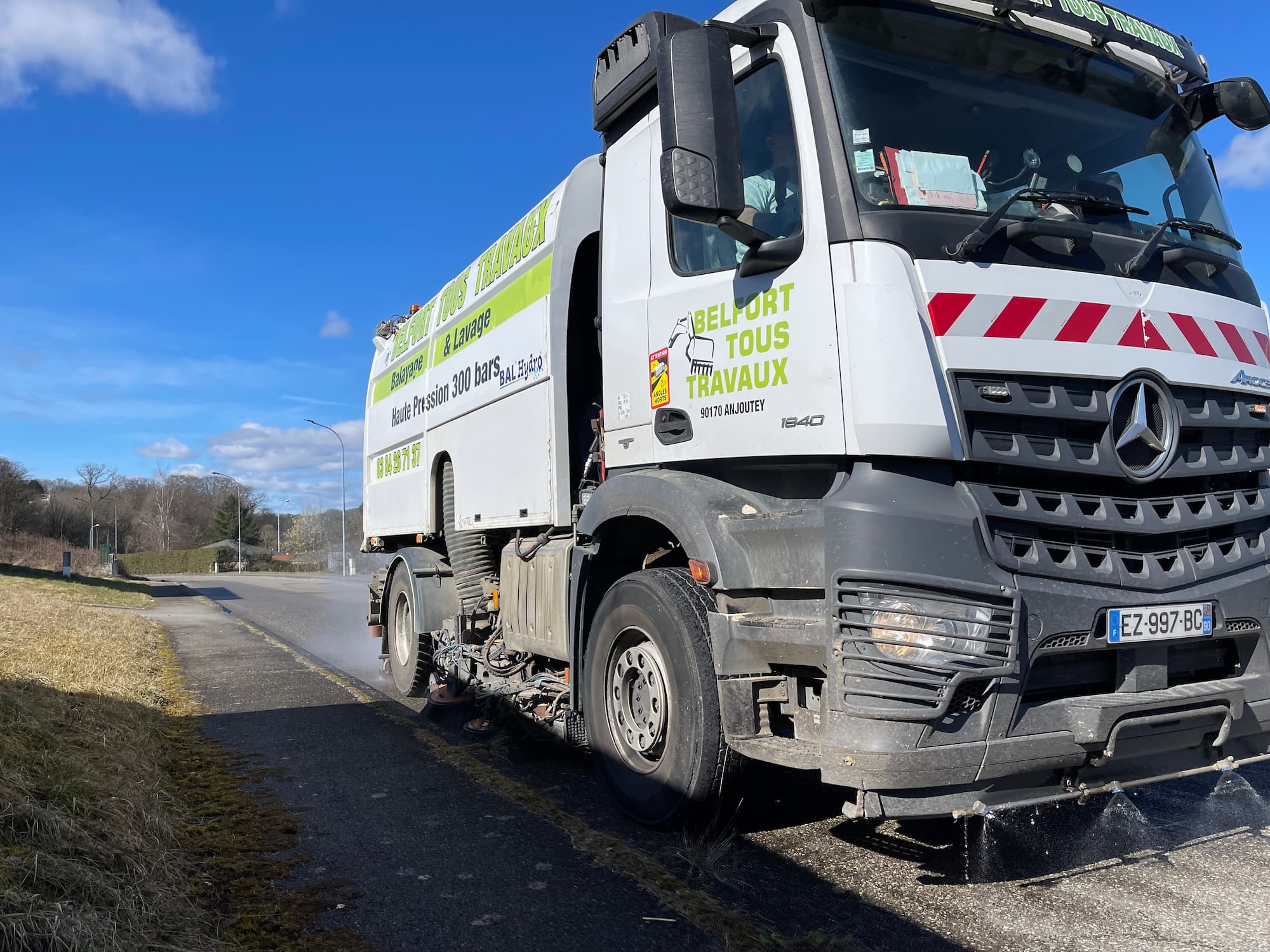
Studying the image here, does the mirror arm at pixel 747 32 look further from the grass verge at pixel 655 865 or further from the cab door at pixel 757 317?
the grass verge at pixel 655 865

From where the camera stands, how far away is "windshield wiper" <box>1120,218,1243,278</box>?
338 centimetres

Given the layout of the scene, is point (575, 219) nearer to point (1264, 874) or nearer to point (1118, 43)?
point (1118, 43)

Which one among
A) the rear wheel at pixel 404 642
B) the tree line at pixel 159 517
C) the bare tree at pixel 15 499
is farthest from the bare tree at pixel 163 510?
the rear wheel at pixel 404 642

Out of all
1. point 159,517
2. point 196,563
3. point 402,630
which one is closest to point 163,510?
point 159,517

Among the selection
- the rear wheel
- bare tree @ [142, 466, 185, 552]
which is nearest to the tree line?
bare tree @ [142, 466, 185, 552]

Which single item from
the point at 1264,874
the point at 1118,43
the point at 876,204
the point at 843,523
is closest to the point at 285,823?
the point at 843,523

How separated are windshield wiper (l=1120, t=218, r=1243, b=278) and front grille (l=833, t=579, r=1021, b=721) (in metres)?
1.38

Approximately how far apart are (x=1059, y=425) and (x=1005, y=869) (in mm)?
1661

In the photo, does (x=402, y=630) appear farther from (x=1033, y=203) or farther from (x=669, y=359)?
(x=1033, y=203)

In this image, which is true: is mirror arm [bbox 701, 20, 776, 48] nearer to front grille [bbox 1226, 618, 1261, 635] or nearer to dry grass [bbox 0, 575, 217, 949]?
front grille [bbox 1226, 618, 1261, 635]

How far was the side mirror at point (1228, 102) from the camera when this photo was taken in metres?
4.04

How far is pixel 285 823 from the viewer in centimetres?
418

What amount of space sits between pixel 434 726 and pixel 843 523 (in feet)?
14.4

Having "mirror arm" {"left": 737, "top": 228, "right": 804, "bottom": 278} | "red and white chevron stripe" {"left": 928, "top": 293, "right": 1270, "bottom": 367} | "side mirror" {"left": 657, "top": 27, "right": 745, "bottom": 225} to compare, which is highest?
"side mirror" {"left": 657, "top": 27, "right": 745, "bottom": 225}
